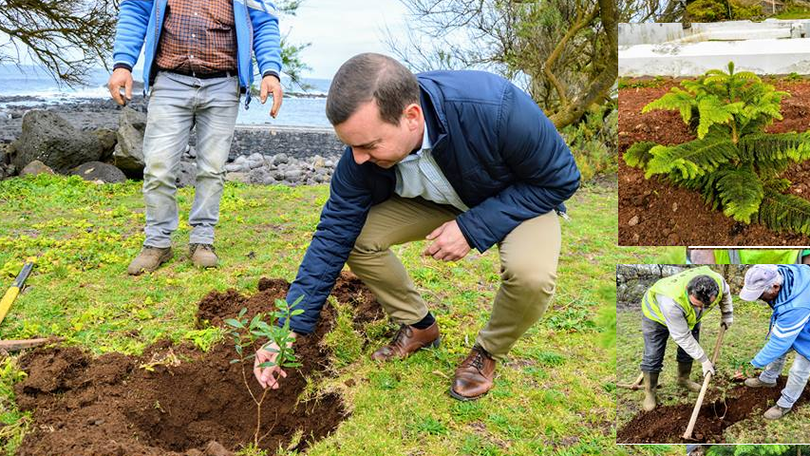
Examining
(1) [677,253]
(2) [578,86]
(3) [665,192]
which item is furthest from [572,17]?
(1) [677,253]

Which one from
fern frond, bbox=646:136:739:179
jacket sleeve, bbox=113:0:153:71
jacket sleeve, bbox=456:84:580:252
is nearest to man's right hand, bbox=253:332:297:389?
jacket sleeve, bbox=456:84:580:252

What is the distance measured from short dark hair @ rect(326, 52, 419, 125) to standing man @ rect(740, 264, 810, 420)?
1.31 m

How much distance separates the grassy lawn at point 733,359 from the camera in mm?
2010

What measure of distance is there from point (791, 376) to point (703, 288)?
1.24 ft

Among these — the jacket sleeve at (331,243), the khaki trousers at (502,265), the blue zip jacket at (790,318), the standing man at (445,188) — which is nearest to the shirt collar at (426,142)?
the standing man at (445,188)

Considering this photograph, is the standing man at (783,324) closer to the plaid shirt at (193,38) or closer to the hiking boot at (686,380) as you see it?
the hiking boot at (686,380)

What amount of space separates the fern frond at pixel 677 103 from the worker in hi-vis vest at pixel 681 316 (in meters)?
1.04

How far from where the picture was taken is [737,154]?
3.03 m

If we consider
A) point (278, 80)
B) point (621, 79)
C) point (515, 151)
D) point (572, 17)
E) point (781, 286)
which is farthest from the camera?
point (572, 17)

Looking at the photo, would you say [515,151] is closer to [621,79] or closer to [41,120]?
[621,79]

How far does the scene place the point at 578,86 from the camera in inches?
383

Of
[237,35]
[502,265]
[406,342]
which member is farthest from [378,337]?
[237,35]

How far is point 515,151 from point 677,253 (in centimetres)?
82

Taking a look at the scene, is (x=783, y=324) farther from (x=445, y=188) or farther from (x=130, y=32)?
(x=130, y=32)
